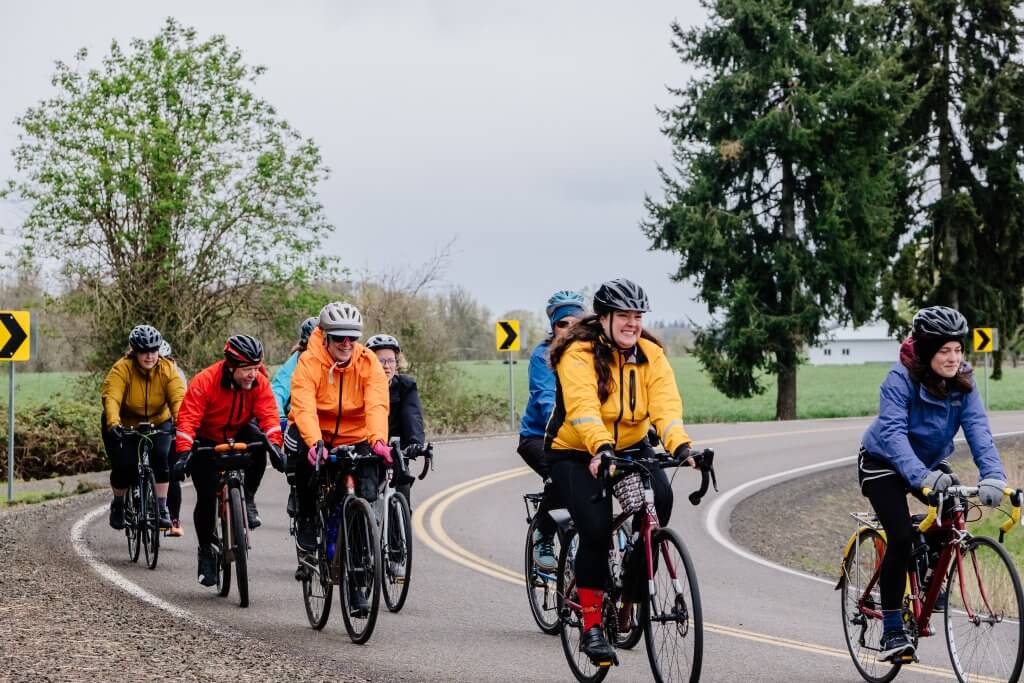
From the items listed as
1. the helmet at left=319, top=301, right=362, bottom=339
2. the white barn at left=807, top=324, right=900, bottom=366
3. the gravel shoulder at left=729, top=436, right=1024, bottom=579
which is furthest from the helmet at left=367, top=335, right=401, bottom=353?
the white barn at left=807, top=324, right=900, bottom=366

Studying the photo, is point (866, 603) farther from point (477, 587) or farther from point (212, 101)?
point (212, 101)

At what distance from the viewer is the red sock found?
643 centimetres

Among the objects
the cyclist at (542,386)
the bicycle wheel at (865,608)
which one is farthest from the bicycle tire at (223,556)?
the bicycle wheel at (865,608)

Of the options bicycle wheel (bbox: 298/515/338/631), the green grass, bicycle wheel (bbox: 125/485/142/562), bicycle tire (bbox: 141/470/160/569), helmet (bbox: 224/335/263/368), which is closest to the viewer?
bicycle wheel (bbox: 298/515/338/631)

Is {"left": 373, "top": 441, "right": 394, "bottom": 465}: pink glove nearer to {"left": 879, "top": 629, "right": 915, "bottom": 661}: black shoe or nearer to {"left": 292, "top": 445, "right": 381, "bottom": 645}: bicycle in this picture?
{"left": 292, "top": 445, "right": 381, "bottom": 645}: bicycle

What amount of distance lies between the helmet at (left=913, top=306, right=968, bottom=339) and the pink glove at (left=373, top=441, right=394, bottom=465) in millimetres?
3339

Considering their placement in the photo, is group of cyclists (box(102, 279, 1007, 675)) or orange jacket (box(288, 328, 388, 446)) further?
orange jacket (box(288, 328, 388, 446))

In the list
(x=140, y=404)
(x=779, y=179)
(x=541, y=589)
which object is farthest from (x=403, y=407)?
(x=779, y=179)

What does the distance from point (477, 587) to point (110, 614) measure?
307 cm

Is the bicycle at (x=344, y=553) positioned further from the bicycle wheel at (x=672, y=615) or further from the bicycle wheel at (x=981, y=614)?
the bicycle wheel at (x=981, y=614)

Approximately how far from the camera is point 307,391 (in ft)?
27.1

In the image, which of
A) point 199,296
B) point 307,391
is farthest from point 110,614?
point 199,296

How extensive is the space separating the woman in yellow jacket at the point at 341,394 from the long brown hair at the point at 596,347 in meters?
2.21

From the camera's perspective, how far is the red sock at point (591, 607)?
Result: 253 inches
